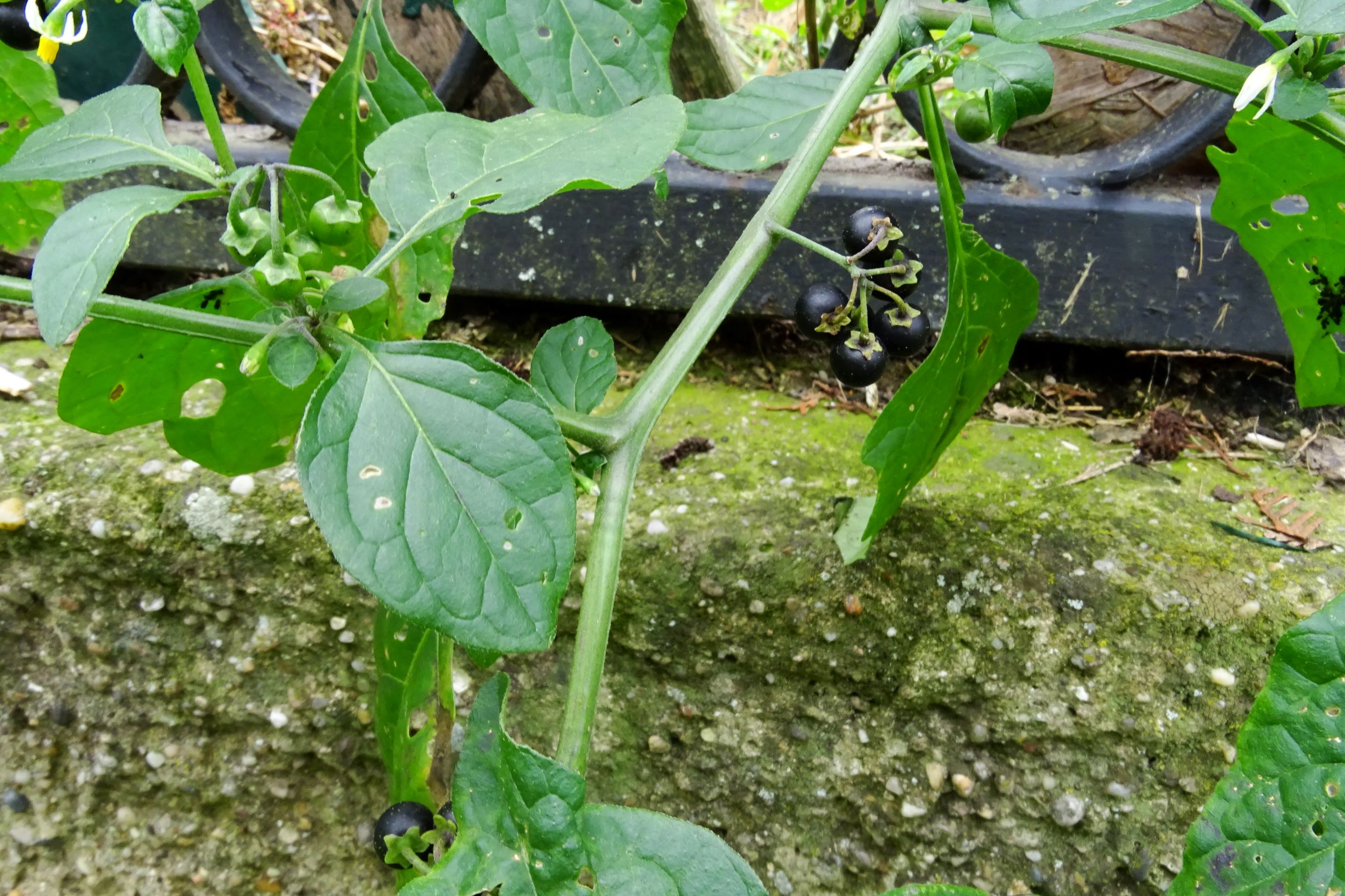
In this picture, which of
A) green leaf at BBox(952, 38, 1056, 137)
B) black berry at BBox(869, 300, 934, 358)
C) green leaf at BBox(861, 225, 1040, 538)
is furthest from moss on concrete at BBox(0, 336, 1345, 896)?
green leaf at BBox(952, 38, 1056, 137)

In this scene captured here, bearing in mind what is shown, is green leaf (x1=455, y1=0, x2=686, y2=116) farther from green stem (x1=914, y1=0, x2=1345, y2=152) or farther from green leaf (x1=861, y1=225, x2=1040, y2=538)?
green leaf (x1=861, y1=225, x2=1040, y2=538)

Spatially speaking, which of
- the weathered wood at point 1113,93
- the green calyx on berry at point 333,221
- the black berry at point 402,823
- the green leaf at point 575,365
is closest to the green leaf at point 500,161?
the green calyx on berry at point 333,221

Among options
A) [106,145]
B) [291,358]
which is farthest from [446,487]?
[106,145]

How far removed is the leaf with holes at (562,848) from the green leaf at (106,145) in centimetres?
43

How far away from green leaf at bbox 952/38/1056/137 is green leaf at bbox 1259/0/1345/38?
22 centimetres

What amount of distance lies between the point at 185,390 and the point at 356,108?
1.15ft

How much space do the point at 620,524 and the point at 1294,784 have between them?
1.63 ft

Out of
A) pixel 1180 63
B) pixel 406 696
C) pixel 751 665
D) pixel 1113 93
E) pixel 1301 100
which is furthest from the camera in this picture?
pixel 1113 93

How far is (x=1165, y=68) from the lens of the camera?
0.73 m

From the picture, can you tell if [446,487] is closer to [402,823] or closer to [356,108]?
[402,823]

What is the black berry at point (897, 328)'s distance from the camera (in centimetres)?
89

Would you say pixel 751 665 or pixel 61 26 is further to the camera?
pixel 751 665

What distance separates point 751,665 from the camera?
3.81 feet

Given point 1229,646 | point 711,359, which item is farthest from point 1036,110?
point 711,359
